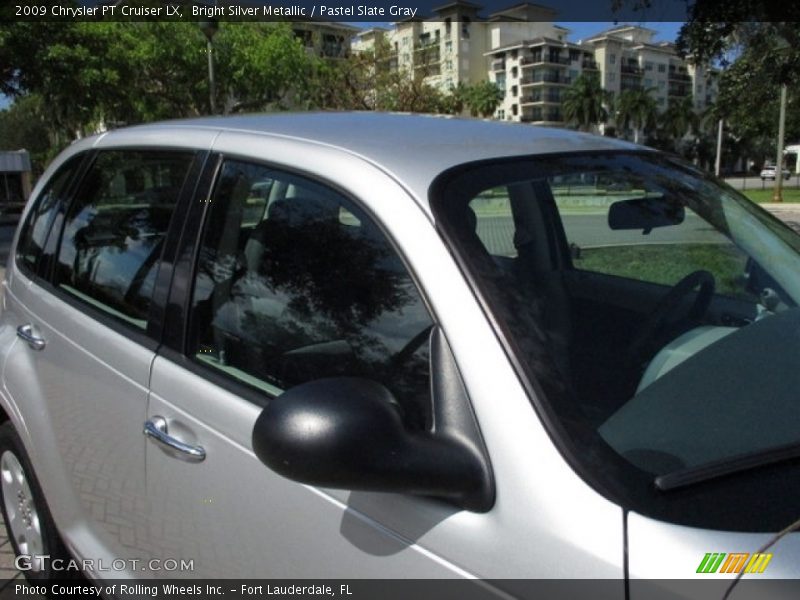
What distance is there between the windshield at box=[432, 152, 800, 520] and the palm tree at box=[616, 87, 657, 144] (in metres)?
103

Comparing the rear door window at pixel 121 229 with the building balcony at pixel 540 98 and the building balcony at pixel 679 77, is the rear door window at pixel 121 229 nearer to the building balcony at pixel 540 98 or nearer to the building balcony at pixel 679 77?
the building balcony at pixel 540 98

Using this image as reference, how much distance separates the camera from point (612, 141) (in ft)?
6.95

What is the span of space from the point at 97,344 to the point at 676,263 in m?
1.70

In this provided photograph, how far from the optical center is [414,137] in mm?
1784

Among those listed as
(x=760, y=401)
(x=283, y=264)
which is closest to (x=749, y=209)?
(x=760, y=401)

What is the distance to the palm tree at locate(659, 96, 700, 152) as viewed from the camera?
100812 mm

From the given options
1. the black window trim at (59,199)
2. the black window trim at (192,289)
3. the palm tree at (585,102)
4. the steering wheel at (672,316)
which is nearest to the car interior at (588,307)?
the steering wheel at (672,316)

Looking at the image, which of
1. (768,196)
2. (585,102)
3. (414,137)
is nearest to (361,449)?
(414,137)

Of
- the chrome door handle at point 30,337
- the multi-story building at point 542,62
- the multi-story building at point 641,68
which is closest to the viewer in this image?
the chrome door handle at point 30,337

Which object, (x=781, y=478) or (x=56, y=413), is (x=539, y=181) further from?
(x=56, y=413)

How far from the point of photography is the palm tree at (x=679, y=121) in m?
101

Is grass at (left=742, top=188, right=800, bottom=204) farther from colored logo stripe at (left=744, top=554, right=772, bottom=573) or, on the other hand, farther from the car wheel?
colored logo stripe at (left=744, top=554, right=772, bottom=573)

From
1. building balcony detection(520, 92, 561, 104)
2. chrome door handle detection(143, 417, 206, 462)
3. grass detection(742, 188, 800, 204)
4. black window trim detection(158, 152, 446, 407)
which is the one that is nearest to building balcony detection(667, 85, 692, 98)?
building balcony detection(520, 92, 561, 104)

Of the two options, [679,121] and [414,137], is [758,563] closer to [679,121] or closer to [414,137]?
[414,137]
